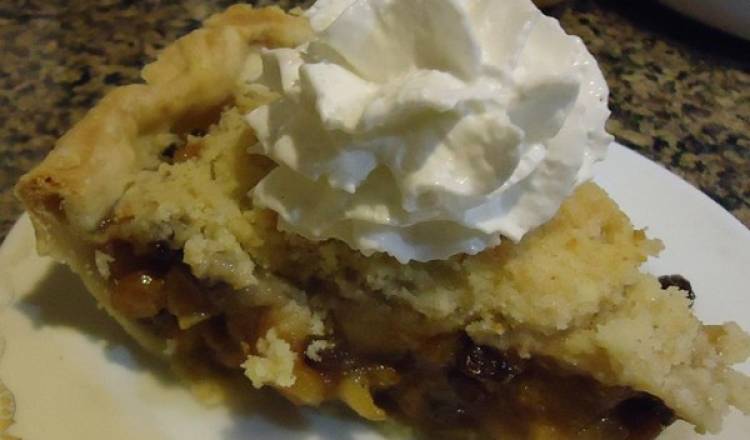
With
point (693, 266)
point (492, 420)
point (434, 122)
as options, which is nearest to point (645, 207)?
point (693, 266)

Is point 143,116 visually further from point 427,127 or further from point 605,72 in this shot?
point 605,72

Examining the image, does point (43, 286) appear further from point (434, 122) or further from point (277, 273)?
point (434, 122)

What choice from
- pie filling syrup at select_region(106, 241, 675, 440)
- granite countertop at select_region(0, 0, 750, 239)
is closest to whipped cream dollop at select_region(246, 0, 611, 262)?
pie filling syrup at select_region(106, 241, 675, 440)

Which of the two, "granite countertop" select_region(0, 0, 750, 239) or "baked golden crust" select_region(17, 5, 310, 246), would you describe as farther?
"granite countertop" select_region(0, 0, 750, 239)

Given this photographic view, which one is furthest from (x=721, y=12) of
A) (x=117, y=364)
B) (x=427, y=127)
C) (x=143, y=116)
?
(x=117, y=364)

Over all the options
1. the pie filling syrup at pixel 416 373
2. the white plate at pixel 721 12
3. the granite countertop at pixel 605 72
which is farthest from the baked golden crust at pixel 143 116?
the white plate at pixel 721 12

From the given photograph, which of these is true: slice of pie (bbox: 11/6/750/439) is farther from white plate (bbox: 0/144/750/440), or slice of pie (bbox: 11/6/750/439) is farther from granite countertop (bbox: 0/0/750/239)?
granite countertop (bbox: 0/0/750/239)

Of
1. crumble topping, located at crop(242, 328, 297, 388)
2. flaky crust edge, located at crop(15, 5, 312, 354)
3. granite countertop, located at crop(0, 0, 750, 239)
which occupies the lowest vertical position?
granite countertop, located at crop(0, 0, 750, 239)
